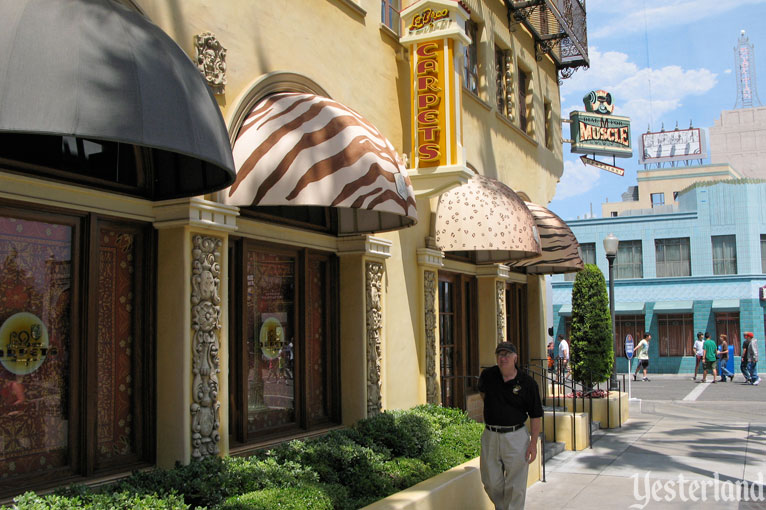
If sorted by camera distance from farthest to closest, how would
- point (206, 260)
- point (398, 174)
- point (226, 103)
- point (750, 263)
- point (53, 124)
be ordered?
point (750, 263) < point (398, 174) < point (226, 103) < point (206, 260) < point (53, 124)

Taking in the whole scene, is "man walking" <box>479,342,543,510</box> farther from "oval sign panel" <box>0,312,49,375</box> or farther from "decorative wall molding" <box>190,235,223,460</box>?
"oval sign panel" <box>0,312,49,375</box>

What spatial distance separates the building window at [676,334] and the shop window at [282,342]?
3125 centimetres

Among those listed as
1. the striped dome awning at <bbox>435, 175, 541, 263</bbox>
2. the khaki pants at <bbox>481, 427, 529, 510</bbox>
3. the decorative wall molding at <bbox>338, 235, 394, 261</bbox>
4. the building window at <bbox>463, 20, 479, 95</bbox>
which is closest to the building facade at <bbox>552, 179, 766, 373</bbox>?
the building window at <bbox>463, 20, 479, 95</bbox>

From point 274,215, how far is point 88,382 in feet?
9.62

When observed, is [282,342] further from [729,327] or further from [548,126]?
[729,327]

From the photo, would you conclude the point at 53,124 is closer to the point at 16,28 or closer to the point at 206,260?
the point at 16,28

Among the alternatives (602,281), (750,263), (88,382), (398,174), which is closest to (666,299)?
(750,263)

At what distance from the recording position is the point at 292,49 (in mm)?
8219

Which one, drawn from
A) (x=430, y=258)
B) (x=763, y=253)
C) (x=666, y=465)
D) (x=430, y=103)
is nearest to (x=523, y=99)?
(x=430, y=258)

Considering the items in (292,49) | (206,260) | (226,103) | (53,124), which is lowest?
(206,260)

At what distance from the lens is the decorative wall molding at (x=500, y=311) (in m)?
14.4

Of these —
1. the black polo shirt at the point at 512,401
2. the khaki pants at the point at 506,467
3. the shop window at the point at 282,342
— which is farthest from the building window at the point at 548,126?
the khaki pants at the point at 506,467

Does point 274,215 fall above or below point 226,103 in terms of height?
below

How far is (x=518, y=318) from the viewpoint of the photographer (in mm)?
17500
